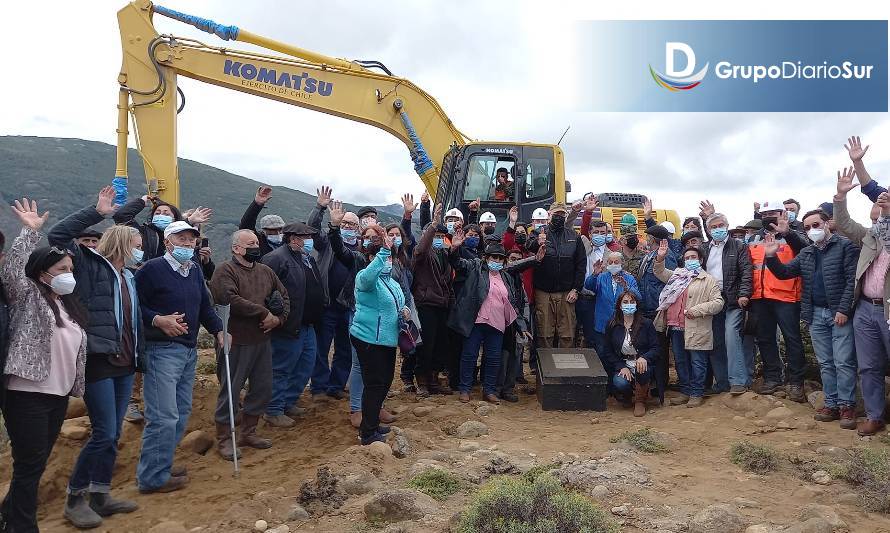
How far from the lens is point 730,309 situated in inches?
280

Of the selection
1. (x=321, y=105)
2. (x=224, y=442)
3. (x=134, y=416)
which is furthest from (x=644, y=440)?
(x=321, y=105)

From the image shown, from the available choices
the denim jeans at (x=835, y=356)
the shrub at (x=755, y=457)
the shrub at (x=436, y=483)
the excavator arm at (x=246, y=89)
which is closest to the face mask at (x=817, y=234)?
the denim jeans at (x=835, y=356)

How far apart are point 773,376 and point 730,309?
943 mm

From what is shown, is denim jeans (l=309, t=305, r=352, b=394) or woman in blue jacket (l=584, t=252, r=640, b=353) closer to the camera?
denim jeans (l=309, t=305, r=352, b=394)

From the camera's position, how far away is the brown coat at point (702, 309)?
697 centimetres

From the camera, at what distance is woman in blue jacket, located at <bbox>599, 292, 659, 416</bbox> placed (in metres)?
7.30

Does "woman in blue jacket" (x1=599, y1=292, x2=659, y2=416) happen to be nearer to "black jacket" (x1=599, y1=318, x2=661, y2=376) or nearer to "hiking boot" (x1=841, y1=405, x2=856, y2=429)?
"black jacket" (x1=599, y1=318, x2=661, y2=376)

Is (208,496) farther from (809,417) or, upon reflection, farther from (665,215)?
(665,215)

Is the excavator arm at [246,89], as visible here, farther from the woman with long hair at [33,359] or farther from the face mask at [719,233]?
the face mask at [719,233]

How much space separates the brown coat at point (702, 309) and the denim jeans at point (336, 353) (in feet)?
13.1

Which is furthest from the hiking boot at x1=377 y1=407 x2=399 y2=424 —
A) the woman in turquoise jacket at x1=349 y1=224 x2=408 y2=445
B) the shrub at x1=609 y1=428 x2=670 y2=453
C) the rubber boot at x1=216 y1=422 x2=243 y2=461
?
the shrub at x1=609 y1=428 x2=670 y2=453

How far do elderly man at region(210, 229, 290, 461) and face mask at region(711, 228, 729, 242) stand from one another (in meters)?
5.03

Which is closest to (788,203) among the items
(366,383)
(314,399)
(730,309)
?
(730,309)

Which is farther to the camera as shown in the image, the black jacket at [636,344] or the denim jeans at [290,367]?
the black jacket at [636,344]
